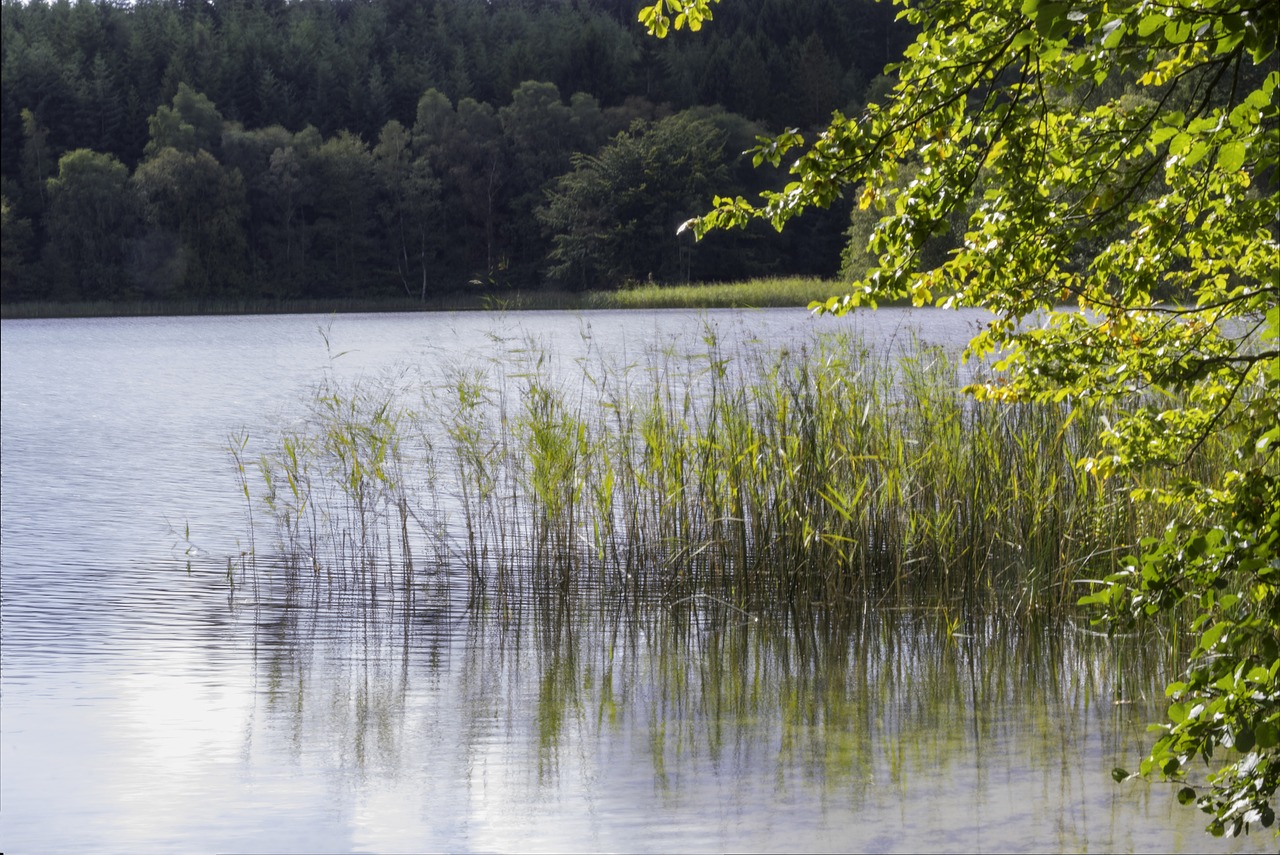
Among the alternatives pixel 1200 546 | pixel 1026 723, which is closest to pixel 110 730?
pixel 1026 723

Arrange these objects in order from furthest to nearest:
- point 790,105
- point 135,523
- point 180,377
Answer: point 790,105 < point 180,377 < point 135,523

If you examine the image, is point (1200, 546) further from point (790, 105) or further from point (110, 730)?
point (790, 105)

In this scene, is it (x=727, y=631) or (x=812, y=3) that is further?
(x=812, y=3)

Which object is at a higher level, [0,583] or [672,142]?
[672,142]

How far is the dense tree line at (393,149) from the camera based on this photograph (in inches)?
2276

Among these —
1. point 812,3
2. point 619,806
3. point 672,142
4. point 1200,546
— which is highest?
point 812,3

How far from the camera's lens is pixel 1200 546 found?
1974 millimetres

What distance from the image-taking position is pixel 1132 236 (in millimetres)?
3422

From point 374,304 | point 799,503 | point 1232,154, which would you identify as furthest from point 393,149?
point 1232,154

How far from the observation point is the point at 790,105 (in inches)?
2744

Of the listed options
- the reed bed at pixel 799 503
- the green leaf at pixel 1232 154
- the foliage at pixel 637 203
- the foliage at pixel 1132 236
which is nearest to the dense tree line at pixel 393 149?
the foliage at pixel 637 203

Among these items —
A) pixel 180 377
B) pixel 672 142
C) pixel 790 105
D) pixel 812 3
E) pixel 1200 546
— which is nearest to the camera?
pixel 1200 546

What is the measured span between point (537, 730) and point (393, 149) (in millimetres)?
62663

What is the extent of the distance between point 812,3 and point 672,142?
80.4ft
